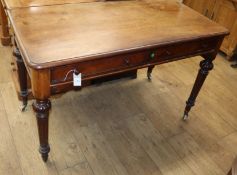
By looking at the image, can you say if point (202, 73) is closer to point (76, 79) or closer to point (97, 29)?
point (97, 29)

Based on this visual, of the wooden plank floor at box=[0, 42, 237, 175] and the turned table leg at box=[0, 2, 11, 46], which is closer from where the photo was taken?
the wooden plank floor at box=[0, 42, 237, 175]

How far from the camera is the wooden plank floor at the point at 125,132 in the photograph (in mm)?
1638

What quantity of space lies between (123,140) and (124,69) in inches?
26.1

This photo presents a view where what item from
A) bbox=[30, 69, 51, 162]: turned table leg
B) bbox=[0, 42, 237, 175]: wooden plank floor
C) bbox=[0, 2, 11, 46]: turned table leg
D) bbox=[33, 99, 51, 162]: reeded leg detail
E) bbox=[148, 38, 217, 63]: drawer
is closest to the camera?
bbox=[30, 69, 51, 162]: turned table leg

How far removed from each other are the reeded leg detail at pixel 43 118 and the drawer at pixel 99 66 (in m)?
0.14

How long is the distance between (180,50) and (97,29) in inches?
20.0

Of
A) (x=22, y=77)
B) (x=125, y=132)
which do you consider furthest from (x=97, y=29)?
(x=125, y=132)

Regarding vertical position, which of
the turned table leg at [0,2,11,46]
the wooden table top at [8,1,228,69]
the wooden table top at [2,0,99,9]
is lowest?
the turned table leg at [0,2,11,46]

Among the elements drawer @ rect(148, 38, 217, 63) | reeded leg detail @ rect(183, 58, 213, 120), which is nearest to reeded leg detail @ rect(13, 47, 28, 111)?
drawer @ rect(148, 38, 217, 63)

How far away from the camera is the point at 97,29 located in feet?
4.46

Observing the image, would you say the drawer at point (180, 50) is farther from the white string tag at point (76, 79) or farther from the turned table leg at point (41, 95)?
the turned table leg at point (41, 95)

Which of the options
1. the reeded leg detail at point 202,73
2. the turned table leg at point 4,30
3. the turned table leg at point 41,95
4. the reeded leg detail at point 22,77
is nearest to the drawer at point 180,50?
the reeded leg detail at point 202,73

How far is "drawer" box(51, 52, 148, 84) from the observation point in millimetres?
1174

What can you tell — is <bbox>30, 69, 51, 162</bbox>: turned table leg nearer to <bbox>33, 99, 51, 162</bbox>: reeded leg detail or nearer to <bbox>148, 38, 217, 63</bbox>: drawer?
<bbox>33, 99, 51, 162</bbox>: reeded leg detail
